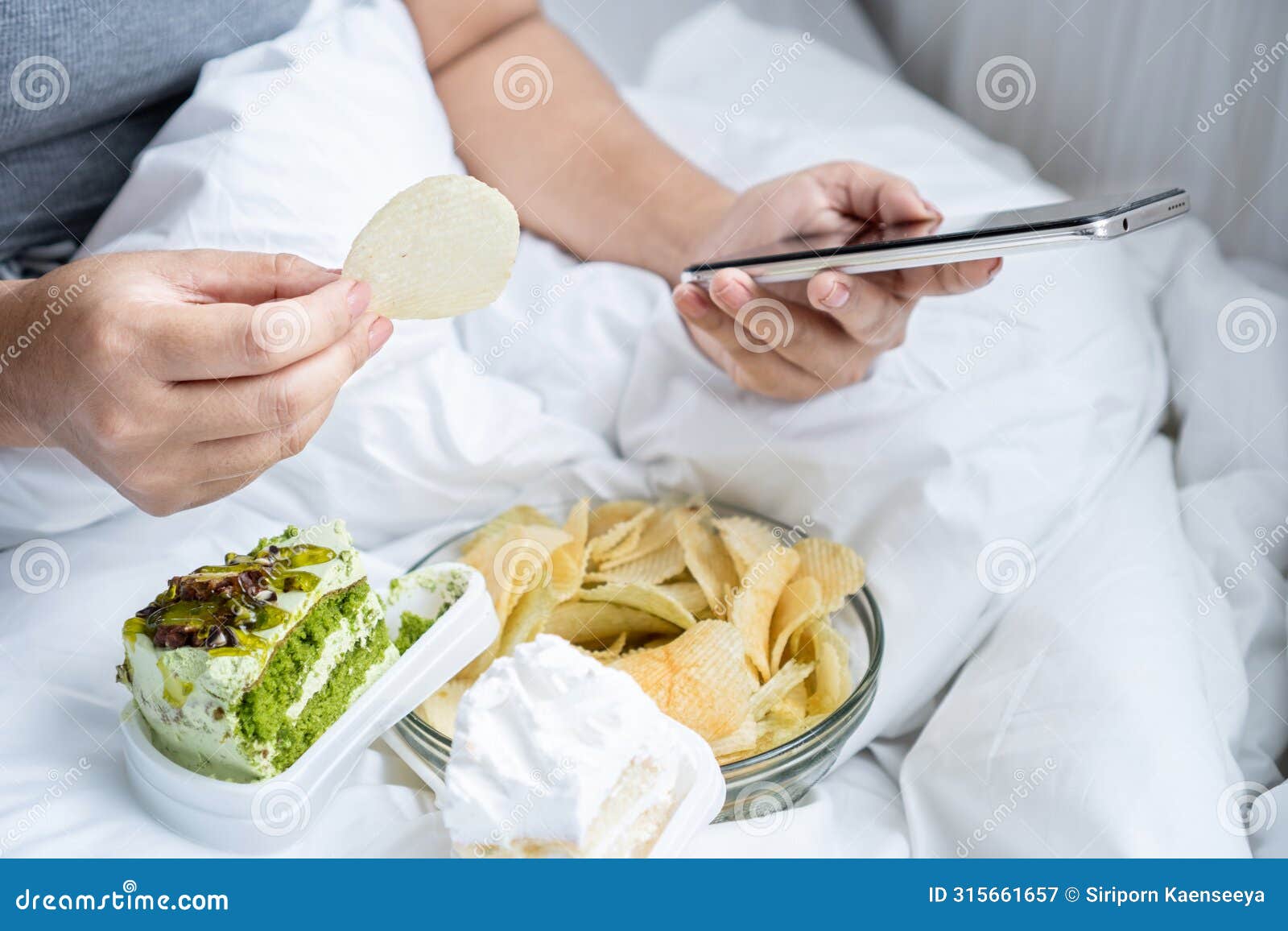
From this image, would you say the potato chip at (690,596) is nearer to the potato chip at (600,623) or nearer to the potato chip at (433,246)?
the potato chip at (600,623)

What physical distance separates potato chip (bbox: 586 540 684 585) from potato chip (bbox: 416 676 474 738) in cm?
13

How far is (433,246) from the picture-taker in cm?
68

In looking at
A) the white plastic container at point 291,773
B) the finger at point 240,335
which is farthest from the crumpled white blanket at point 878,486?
the finger at point 240,335

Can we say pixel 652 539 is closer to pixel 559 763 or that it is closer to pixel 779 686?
pixel 779 686

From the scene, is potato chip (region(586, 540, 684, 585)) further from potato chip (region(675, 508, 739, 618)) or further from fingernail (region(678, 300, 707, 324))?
fingernail (region(678, 300, 707, 324))

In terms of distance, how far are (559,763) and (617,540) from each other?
277 mm

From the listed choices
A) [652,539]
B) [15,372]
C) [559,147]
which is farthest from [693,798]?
[559,147]

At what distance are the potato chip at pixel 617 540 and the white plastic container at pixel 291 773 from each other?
134 millimetres

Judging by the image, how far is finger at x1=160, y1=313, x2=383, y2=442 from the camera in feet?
1.93

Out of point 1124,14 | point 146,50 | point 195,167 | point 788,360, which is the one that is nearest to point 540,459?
point 788,360

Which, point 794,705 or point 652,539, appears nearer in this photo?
point 794,705

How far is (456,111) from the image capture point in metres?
1.08

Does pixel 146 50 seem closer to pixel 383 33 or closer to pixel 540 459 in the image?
pixel 383 33

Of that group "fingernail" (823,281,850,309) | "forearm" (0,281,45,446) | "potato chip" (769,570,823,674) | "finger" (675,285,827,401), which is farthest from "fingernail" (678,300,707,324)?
"forearm" (0,281,45,446)
